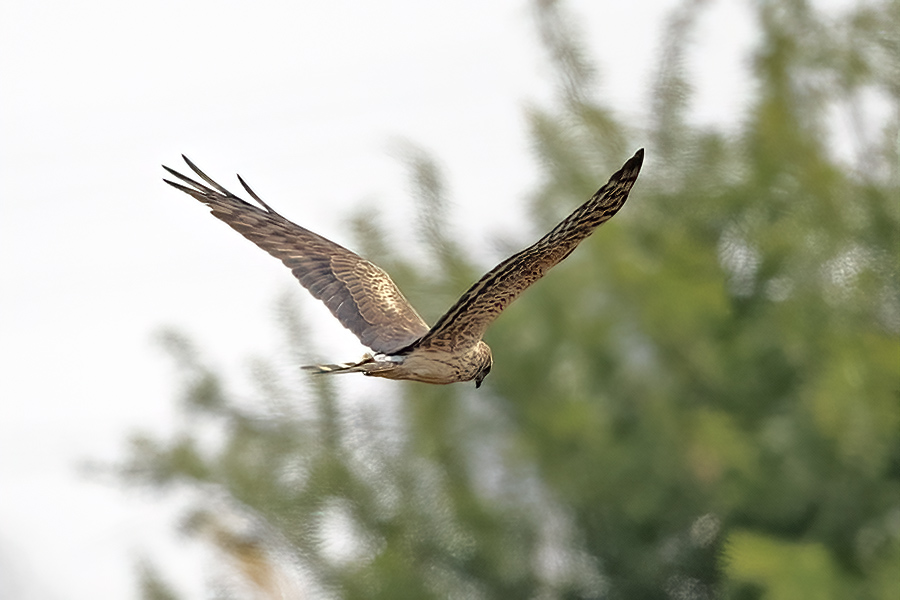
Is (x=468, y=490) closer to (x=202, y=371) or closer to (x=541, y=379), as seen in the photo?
(x=541, y=379)

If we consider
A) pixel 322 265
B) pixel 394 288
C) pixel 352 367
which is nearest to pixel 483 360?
pixel 352 367

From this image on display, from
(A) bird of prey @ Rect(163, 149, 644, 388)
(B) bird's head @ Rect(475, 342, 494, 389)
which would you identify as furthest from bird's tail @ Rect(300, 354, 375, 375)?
(B) bird's head @ Rect(475, 342, 494, 389)

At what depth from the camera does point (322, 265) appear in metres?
3.70

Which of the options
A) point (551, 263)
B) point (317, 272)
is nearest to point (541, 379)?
point (317, 272)

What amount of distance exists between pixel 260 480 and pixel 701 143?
390 cm

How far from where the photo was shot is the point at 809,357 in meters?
8.18

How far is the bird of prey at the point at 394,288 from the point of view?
2.72 metres

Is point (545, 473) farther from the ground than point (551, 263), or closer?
closer

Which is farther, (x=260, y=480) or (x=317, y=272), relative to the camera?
(x=260, y=480)

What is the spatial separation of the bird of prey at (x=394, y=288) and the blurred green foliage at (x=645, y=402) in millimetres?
3632

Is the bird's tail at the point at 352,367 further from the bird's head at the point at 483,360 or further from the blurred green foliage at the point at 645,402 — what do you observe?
the blurred green foliage at the point at 645,402

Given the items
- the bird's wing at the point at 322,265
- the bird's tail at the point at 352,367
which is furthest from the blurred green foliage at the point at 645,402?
the bird's tail at the point at 352,367

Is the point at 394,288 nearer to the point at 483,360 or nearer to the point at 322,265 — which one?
the point at 322,265

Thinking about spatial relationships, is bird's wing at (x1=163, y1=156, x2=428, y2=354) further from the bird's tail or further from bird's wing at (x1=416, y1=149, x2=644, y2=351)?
bird's wing at (x1=416, y1=149, x2=644, y2=351)
